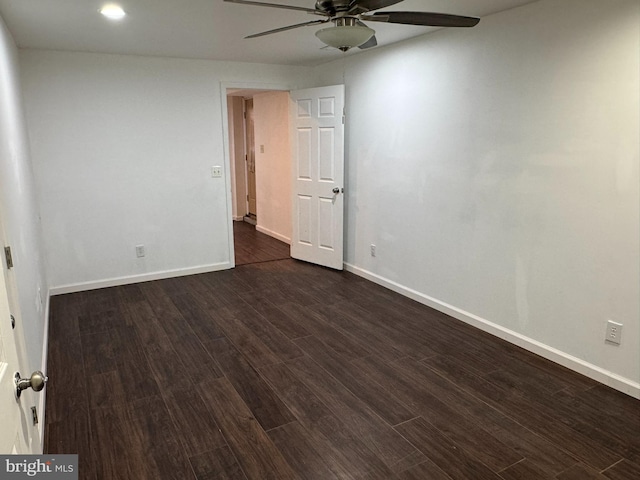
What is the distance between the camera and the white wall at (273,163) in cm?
607

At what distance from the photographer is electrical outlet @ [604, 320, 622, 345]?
104 inches

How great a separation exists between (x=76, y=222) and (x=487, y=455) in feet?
13.3

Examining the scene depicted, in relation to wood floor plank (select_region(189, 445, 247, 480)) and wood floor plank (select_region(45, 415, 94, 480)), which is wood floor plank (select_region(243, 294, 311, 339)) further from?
wood floor plank (select_region(45, 415, 94, 480))

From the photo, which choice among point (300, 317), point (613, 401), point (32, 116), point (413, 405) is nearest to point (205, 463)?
point (413, 405)

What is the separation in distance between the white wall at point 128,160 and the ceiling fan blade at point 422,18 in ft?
9.97

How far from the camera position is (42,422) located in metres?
2.34

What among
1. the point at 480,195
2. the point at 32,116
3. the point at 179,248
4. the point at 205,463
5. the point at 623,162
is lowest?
the point at 205,463

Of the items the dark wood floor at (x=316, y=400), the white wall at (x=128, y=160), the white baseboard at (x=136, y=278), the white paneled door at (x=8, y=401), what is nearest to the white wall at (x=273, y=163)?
the white wall at (x=128, y=160)

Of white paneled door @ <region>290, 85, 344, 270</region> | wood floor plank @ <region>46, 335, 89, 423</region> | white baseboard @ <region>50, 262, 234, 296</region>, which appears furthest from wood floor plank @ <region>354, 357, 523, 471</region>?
white baseboard @ <region>50, 262, 234, 296</region>

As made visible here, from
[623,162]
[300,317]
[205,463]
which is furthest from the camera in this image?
[300,317]

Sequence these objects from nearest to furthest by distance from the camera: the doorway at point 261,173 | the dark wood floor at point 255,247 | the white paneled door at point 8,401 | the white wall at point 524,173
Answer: the white paneled door at point 8,401 → the white wall at point 524,173 → the dark wood floor at point 255,247 → the doorway at point 261,173

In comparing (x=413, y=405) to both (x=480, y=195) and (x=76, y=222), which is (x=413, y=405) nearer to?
(x=480, y=195)

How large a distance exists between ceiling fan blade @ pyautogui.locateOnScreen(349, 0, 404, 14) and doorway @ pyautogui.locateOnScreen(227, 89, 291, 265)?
11.7 ft

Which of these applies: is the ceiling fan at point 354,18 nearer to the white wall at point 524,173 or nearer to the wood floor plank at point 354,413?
the white wall at point 524,173
